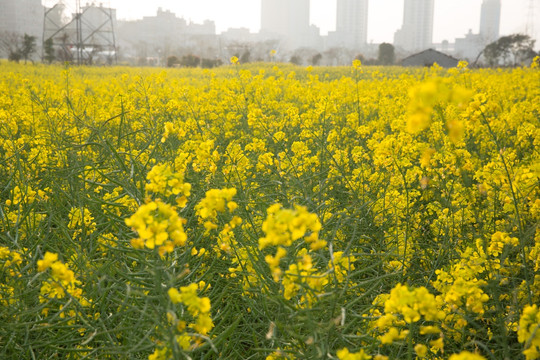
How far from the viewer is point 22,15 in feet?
216

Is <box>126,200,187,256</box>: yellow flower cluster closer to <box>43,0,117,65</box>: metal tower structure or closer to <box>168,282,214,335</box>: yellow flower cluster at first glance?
<box>168,282,214,335</box>: yellow flower cluster

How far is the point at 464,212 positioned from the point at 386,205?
44 cm

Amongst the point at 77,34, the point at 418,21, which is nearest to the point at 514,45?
the point at 77,34

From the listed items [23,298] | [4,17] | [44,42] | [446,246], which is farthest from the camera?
[4,17]

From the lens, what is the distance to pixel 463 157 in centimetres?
294

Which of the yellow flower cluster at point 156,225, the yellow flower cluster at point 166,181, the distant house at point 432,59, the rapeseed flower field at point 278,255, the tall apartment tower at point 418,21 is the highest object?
the tall apartment tower at point 418,21

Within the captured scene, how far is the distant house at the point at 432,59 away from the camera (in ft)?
89.4

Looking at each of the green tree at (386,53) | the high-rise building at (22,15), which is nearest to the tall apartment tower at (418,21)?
the high-rise building at (22,15)

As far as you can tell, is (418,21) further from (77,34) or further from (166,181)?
(166,181)

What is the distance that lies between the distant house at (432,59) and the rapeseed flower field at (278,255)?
81.2ft

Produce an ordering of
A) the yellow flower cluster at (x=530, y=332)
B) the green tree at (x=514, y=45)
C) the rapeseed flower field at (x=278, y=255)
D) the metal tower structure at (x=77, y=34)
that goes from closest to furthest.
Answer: the yellow flower cluster at (x=530, y=332)
the rapeseed flower field at (x=278, y=255)
the metal tower structure at (x=77, y=34)
the green tree at (x=514, y=45)

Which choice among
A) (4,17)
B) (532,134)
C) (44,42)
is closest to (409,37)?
(4,17)

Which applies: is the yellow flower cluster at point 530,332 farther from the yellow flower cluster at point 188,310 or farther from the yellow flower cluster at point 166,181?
the yellow flower cluster at point 166,181

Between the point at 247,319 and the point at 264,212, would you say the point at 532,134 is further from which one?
the point at 247,319
